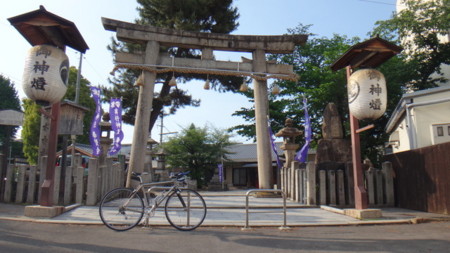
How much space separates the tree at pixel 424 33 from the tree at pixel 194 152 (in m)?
13.2

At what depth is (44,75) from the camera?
20.4 feet

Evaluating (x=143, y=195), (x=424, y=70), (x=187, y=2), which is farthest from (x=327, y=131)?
(x=424, y=70)

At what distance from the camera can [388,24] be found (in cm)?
2073

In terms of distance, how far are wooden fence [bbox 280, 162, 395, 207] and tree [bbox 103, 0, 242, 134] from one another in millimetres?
11056

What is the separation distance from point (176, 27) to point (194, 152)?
8513 millimetres

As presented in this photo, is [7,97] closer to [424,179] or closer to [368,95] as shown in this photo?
[368,95]

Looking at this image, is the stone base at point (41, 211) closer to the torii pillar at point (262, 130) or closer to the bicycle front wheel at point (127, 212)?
the bicycle front wheel at point (127, 212)

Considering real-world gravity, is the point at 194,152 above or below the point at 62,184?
above

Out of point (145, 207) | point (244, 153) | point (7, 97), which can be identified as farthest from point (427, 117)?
point (7, 97)

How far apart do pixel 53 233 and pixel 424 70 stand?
21.9 metres

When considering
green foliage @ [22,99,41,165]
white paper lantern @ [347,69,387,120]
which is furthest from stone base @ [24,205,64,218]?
green foliage @ [22,99,41,165]

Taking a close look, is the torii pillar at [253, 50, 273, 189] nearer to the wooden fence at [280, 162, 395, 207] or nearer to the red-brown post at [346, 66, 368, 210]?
the wooden fence at [280, 162, 395, 207]

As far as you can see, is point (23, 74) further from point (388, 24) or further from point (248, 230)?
point (388, 24)

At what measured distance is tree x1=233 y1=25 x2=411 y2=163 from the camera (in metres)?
18.0
